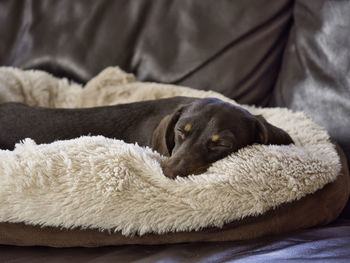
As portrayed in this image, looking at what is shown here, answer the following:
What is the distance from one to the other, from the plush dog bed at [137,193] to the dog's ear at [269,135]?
0.13m

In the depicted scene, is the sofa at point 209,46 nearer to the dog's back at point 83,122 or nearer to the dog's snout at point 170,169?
the dog's back at point 83,122

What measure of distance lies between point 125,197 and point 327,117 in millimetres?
1232

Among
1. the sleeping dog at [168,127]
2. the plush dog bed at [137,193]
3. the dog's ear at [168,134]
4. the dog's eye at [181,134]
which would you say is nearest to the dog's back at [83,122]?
the sleeping dog at [168,127]

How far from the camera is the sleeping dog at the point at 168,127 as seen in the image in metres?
1.71

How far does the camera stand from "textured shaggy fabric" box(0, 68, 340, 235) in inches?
56.3

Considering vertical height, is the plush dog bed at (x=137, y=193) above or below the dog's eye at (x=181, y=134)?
below

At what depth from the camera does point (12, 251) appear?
1404mm

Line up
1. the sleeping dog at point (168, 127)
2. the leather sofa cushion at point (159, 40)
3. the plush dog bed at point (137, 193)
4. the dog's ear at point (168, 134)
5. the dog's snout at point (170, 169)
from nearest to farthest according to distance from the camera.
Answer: the plush dog bed at point (137, 193) < the dog's snout at point (170, 169) < the sleeping dog at point (168, 127) < the dog's ear at point (168, 134) < the leather sofa cushion at point (159, 40)

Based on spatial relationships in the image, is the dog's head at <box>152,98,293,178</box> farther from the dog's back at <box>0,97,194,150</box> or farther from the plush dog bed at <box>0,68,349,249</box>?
the dog's back at <box>0,97,194,150</box>

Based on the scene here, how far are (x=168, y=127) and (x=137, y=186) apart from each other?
1.76 ft

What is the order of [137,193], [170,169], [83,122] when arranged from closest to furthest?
[137,193] < [170,169] < [83,122]

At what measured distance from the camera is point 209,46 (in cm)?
254

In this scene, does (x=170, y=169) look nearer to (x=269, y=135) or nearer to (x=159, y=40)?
(x=269, y=135)

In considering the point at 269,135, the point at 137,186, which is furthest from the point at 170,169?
the point at 269,135
